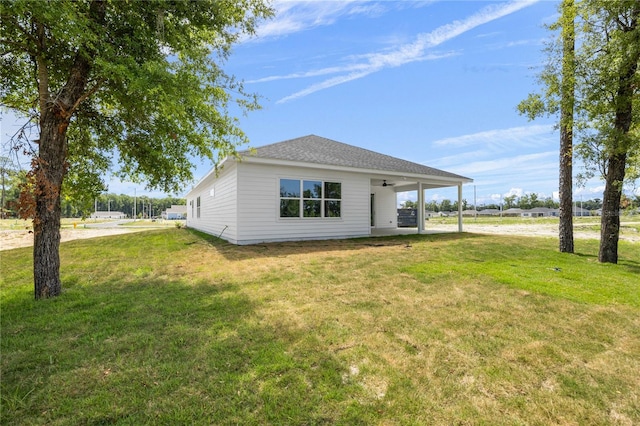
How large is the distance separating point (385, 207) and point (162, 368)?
17.1 metres

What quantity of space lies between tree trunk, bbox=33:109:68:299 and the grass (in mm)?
348

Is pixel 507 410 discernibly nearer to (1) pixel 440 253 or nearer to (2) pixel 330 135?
(1) pixel 440 253

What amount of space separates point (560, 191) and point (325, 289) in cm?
879

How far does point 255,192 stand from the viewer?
979cm

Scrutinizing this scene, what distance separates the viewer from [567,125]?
306 inches

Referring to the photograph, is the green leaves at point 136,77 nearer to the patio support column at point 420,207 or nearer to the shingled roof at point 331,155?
the shingled roof at point 331,155

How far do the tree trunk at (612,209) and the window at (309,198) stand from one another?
7740 millimetres

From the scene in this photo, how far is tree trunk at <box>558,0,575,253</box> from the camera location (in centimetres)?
751

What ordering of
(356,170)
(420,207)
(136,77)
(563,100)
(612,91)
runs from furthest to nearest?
1. (420,207)
2. (356,170)
3. (563,100)
4. (612,91)
5. (136,77)

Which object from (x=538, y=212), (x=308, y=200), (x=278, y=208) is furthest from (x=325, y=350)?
(x=538, y=212)

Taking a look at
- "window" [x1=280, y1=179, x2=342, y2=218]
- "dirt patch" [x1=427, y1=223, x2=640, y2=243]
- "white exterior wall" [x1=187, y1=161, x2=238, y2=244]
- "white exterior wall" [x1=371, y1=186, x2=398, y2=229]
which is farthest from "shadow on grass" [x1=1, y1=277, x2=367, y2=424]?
"dirt patch" [x1=427, y1=223, x2=640, y2=243]

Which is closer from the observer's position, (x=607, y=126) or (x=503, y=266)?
(x=503, y=266)

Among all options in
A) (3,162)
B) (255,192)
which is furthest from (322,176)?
(3,162)

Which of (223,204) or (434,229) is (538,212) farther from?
(223,204)
